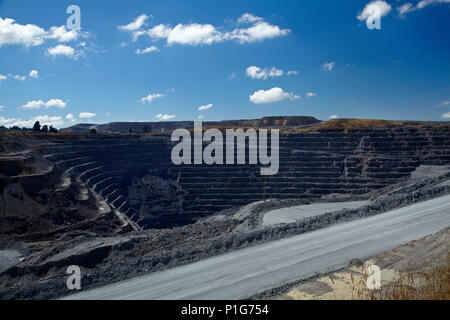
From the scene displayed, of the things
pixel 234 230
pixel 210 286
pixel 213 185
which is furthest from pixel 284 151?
pixel 210 286

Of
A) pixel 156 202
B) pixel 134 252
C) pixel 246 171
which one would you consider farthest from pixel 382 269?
pixel 156 202

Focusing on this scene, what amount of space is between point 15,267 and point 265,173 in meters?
29.2

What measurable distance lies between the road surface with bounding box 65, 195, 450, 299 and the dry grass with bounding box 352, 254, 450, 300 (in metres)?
1.99

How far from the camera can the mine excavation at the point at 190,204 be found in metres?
10.9

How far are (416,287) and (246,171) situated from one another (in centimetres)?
3085

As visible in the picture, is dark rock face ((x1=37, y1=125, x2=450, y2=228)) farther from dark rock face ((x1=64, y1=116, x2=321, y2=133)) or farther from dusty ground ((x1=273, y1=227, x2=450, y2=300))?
dark rock face ((x1=64, y1=116, x2=321, y2=133))

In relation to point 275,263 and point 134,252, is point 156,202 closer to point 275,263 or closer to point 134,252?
point 134,252

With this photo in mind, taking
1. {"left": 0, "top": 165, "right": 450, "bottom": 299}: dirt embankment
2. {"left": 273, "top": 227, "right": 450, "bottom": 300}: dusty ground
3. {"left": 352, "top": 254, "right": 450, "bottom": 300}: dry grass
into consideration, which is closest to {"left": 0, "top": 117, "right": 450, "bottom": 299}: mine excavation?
{"left": 0, "top": 165, "right": 450, "bottom": 299}: dirt embankment

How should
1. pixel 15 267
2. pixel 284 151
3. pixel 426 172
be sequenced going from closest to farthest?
1. pixel 15 267
2. pixel 426 172
3. pixel 284 151

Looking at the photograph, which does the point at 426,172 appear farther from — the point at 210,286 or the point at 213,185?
the point at 210,286

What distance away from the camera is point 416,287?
24.1ft

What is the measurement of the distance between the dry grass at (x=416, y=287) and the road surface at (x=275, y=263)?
1994mm

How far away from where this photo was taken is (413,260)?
9234 mm

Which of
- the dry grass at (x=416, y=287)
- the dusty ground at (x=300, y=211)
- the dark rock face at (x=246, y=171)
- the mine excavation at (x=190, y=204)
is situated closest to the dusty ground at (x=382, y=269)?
the dry grass at (x=416, y=287)
